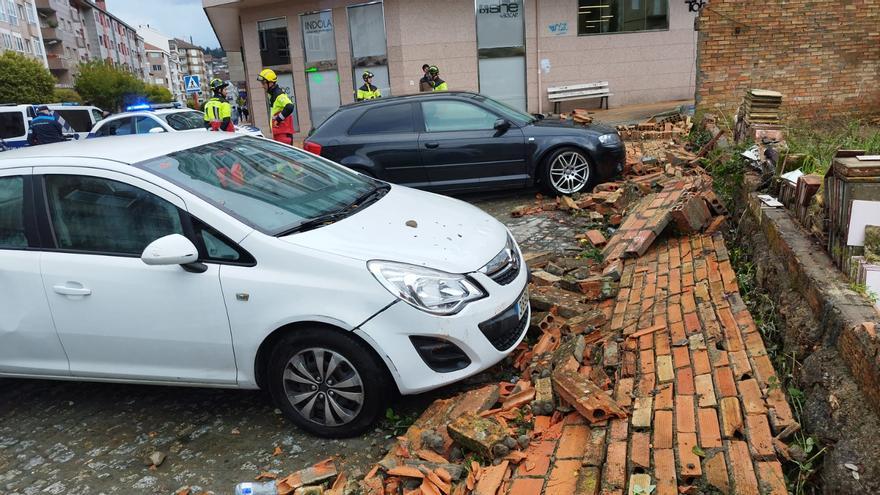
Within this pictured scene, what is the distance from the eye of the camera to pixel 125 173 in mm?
3604

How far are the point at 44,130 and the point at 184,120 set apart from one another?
389 centimetres

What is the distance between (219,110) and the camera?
12.4 meters

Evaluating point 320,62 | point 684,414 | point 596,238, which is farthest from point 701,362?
point 320,62

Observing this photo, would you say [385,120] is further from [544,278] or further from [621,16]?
[621,16]

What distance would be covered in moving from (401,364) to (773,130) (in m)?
4.68

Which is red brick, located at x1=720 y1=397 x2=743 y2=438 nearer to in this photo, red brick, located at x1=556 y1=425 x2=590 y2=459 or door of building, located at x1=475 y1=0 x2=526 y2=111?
red brick, located at x1=556 y1=425 x2=590 y2=459

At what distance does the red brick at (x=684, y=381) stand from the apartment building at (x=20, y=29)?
59.0m

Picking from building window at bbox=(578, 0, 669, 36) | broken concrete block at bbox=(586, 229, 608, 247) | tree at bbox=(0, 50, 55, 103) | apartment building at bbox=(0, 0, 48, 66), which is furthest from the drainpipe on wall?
apartment building at bbox=(0, 0, 48, 66)

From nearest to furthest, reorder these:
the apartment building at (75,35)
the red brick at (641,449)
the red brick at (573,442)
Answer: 1. the red brick at (641,449)
2. the red brick at (573,442)
3. the apartment building at (75,35)

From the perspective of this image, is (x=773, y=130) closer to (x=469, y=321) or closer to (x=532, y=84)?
(x=469, y=321)

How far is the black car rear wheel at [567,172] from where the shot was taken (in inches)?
319

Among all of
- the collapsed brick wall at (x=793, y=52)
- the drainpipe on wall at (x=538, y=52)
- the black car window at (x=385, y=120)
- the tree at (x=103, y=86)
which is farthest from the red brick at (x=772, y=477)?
the tree at (x=103, y=86)

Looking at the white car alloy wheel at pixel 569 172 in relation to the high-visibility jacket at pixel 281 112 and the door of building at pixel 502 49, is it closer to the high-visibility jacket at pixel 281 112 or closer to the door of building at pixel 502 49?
the high-visibility jacket at pixel 281 112

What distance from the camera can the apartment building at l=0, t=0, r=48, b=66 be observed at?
164ft
